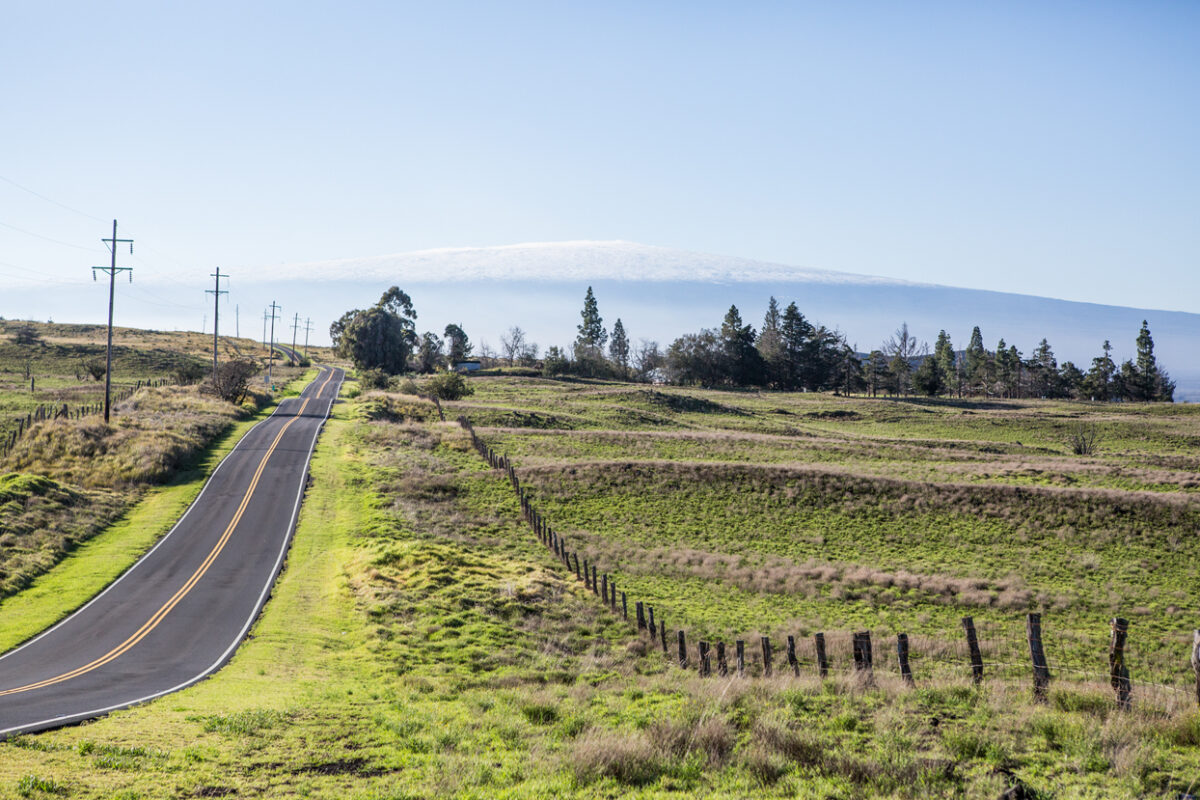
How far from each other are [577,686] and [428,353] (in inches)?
5969

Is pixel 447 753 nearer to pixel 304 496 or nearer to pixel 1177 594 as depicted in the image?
pixel 1177 594

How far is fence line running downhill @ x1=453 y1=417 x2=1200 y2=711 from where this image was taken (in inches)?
522

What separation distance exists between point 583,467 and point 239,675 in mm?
33872

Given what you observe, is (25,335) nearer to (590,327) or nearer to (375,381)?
(375,381)

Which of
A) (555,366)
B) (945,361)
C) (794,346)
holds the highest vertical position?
(794,346)

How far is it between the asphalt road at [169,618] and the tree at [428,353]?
103247mm

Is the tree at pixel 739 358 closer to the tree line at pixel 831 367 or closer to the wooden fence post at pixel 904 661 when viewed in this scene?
the tree line at pixel 831 367

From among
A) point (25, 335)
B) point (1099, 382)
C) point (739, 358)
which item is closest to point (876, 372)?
point (739, 358)

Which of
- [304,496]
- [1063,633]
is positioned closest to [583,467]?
[304,496]

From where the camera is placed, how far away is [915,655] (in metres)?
22.9

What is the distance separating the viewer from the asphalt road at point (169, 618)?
737 inches

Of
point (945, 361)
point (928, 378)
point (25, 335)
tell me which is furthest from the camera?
point (945, 361)

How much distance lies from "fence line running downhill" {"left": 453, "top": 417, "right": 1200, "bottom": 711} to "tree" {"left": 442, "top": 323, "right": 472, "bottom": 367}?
14634cm

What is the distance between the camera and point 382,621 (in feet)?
87.8
